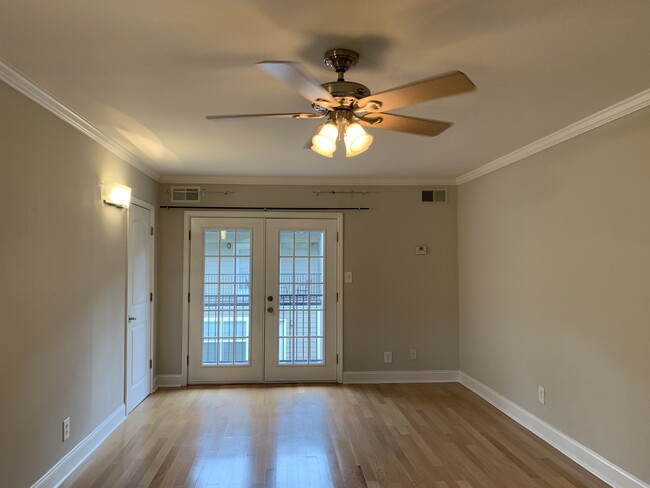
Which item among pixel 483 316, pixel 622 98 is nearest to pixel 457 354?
pixel 483 316

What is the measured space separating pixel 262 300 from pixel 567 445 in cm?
323

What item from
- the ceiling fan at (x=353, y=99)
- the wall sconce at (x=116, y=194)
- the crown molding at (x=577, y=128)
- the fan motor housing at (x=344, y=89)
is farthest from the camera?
the wall sconce at (x=116, y=194)

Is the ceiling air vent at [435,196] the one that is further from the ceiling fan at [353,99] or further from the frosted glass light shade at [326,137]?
the frosted glass light shade at [326,137]

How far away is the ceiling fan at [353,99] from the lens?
5.49 feet

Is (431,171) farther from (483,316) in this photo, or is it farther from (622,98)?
(622,98)

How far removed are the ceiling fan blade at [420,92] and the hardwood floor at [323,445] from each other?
7.52 ft

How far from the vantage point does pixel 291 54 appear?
2027 millimetres

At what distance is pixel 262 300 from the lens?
16.5 ft

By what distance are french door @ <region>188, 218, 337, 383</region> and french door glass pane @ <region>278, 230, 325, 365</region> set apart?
0.01 metres

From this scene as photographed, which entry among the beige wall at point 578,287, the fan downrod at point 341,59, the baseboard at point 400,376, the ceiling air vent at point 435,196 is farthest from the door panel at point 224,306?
the fan downrod at point 341,59

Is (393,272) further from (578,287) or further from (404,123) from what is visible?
(404,123)

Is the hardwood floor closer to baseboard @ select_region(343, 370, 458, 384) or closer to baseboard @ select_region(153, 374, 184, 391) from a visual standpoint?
baseboard @ select_region(153, 374, 184, 391)

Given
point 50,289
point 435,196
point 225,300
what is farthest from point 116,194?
point 435,196

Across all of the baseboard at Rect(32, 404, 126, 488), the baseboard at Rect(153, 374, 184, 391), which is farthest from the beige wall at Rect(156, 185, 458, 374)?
the baseboard at Rect(32, 404, 126, 488)
